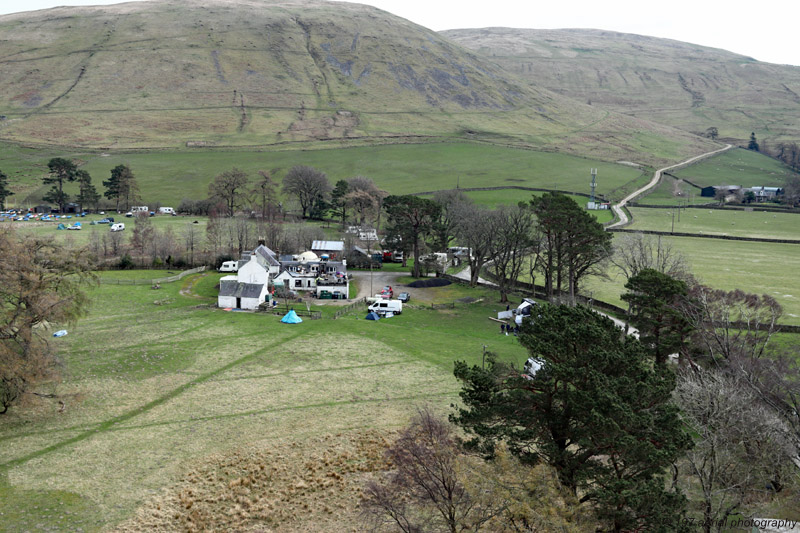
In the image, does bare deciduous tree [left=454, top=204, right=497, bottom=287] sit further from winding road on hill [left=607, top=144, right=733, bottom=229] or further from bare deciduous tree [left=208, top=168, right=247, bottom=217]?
bare deciduous tree [left=208, top=168, right=247, bottom=217]

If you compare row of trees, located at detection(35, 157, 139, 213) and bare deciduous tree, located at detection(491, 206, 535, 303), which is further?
row of trees, located at detection(35, 157, 139, 213)

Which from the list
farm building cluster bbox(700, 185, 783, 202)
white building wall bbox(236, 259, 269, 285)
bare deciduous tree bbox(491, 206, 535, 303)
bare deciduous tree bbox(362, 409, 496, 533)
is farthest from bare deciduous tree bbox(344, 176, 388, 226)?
farm building cluster bbox(700, 185, 783, 202)

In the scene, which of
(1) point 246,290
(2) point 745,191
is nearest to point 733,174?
(2) point 745,191

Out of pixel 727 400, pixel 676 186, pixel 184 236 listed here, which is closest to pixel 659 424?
pixel 727 400

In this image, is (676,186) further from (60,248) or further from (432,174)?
(60,248)

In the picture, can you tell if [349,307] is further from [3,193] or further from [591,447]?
[3,193]

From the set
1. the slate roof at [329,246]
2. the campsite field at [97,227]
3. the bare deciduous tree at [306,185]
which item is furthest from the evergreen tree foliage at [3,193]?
the slate roof at [329,246]
